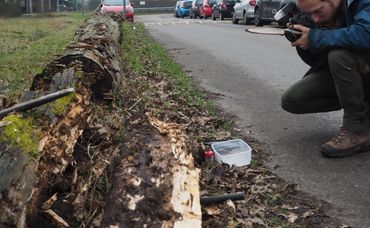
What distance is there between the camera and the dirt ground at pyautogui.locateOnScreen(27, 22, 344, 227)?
293cm

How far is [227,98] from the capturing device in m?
7.02

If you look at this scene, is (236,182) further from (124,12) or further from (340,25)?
(124,12)

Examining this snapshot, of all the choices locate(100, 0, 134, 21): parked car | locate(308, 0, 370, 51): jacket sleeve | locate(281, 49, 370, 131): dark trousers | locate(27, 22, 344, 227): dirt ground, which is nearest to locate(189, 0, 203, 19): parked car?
locate(100, 0, 134, 21): parked car

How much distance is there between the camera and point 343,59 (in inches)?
171

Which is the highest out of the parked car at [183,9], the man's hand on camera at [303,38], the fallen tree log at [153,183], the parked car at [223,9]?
the man's hand on camera at [303,38]

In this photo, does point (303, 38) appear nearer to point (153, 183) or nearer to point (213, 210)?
point (213, 210)

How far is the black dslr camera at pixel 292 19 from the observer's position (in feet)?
14.8

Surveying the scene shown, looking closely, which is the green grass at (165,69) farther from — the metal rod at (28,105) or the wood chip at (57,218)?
the wood chip at (57,218)

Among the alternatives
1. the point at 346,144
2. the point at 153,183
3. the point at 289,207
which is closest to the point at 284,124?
the point at 346,144

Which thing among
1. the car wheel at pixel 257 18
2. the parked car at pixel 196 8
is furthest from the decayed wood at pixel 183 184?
the parked car at pixel 196 8

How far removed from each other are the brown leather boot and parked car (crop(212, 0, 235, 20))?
2562 cm

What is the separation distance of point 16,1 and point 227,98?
2800 cm

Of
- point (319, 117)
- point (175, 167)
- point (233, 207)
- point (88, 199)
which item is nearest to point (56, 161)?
point (88, 199)

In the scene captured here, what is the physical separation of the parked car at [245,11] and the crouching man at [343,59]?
18.5m
